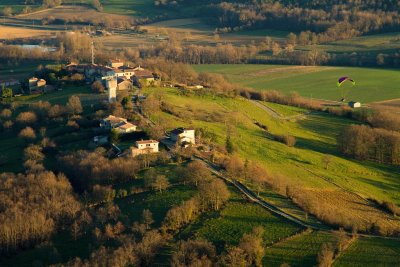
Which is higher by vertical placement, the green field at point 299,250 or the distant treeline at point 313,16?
the distant treeline at point 313,16

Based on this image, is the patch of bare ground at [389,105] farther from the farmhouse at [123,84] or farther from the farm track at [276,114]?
the farmhouse at [123,84]

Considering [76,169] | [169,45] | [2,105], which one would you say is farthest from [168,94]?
[169,45]

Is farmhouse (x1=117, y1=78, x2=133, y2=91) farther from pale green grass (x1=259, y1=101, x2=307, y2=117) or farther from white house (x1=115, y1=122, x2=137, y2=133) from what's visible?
pale green grass (x1=259, y1=101, x2=307, y2=117)

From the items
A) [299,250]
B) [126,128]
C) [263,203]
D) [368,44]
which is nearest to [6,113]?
[126,128]

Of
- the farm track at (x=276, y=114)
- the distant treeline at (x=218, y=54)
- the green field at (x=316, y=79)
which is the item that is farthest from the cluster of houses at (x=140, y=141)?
the distant treeline at (x=218, y=54)

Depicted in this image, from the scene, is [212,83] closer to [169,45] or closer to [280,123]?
[280,123]

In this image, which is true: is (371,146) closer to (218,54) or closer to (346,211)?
(346,211)
